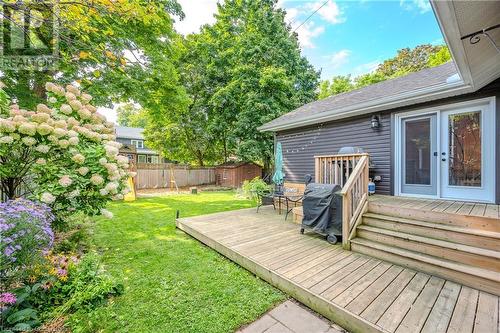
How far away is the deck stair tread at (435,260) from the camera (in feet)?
7.97

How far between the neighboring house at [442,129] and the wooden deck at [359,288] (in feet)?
4.92

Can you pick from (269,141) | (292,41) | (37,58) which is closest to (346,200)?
(37,58)

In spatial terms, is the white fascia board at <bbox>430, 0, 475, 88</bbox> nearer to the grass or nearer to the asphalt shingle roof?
the asphalt shingle roof

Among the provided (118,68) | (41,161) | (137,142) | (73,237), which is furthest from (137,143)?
(41,161)

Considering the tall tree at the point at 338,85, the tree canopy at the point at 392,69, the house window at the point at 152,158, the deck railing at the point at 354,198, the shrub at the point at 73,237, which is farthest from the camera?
the house window at the point at 152,158

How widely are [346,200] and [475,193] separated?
293cm

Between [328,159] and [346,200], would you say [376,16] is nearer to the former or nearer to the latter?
[328,159]

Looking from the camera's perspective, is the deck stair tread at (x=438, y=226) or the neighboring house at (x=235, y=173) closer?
the deck stair tread at (x=438, y=226)

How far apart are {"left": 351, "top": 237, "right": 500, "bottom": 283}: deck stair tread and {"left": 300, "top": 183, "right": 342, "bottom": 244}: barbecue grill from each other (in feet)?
1.21

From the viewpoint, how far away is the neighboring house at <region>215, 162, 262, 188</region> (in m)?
15.1

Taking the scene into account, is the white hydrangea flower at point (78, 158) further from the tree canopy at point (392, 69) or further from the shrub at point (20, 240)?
the tree canopy at point (392, 69)

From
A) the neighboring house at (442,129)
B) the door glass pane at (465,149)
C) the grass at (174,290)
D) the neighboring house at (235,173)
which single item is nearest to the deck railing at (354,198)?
the grass at (174,290)

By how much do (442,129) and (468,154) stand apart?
0.66 meters

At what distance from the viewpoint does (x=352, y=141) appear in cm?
625
